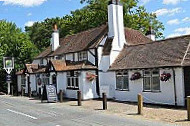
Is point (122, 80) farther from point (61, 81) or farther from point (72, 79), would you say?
point (61, 81)

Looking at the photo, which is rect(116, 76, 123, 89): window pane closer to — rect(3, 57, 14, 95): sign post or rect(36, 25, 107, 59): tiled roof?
rect(36, 25, 107, 59): tiled roof

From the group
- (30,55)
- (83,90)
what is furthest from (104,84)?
(30,55)

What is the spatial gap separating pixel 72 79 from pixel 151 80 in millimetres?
8838

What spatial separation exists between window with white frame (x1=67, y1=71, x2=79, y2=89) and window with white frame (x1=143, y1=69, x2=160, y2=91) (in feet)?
23.7

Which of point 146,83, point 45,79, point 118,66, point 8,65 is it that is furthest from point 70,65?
point 8,65

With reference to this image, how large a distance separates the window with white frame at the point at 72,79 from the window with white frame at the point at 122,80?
3.94 m

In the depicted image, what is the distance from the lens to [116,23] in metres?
27.1

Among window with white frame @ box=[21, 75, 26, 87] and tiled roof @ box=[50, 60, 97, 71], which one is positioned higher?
tiled roof @ box=[50, 60, 97, 71]

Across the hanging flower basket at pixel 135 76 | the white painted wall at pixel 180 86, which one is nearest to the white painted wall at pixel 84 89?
the hanging flower basket at pixel 135 76

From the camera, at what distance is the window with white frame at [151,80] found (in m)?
20.9

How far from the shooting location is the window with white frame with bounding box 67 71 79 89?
27192 mm

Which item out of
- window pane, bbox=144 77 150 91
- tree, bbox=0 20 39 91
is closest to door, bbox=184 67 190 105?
window pane, bbox=144 77 150 91

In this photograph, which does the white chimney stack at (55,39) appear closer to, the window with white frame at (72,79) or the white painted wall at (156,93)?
the window with white frame at (72,79)

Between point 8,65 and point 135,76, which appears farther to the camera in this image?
point 8,65
